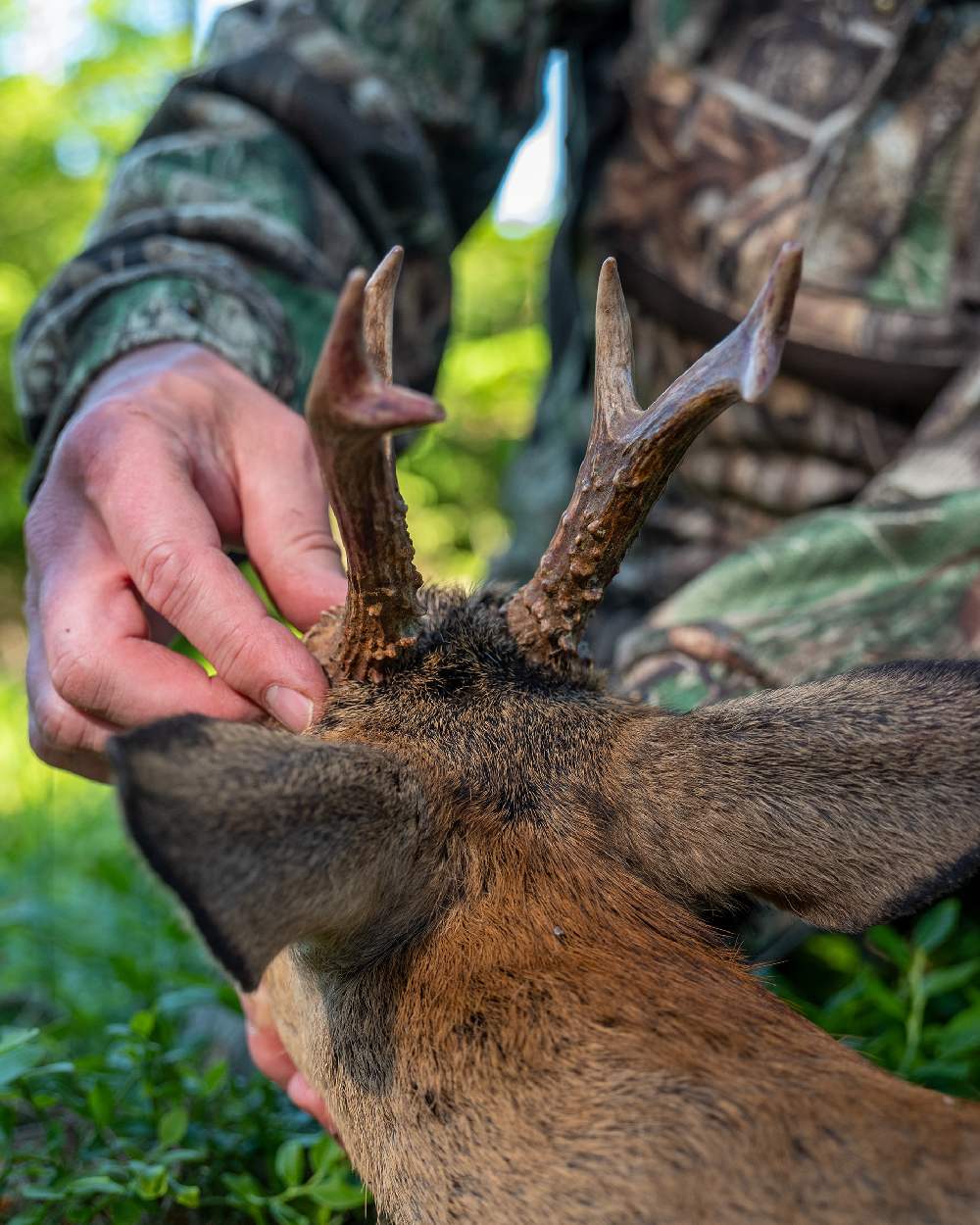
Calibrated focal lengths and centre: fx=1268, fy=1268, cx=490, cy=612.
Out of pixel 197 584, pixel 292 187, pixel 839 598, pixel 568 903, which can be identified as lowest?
pixel 568 903

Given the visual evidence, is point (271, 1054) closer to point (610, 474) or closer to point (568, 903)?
point (568, 903)

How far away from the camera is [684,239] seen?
16.9 ft

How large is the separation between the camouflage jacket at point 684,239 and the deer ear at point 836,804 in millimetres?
1313

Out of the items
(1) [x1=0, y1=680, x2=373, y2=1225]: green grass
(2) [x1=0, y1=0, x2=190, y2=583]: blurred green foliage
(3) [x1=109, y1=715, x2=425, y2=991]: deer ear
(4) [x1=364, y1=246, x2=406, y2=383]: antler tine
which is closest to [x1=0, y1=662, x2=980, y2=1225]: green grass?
(1) [x1=0, y1=680, x2=373, y2=1225]: green grass

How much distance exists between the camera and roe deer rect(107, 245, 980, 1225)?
1.61 metres

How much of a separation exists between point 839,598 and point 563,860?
197 cm

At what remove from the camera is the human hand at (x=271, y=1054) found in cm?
264

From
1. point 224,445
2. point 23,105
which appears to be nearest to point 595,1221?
point 224,445

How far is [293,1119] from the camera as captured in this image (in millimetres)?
3219

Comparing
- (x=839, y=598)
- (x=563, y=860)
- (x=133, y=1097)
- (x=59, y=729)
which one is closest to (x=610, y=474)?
(x=563, y=860)

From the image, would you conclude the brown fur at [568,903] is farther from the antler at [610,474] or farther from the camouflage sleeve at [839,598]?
the camouflage sleeve at [839,598]

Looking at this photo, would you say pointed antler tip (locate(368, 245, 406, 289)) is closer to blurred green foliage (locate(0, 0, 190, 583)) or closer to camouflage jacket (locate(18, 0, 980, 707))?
camouflage jacket (locate(18, 0, 980, 707))

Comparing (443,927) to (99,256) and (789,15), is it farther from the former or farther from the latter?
(789,15)

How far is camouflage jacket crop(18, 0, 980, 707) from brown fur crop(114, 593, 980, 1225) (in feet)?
4.38
